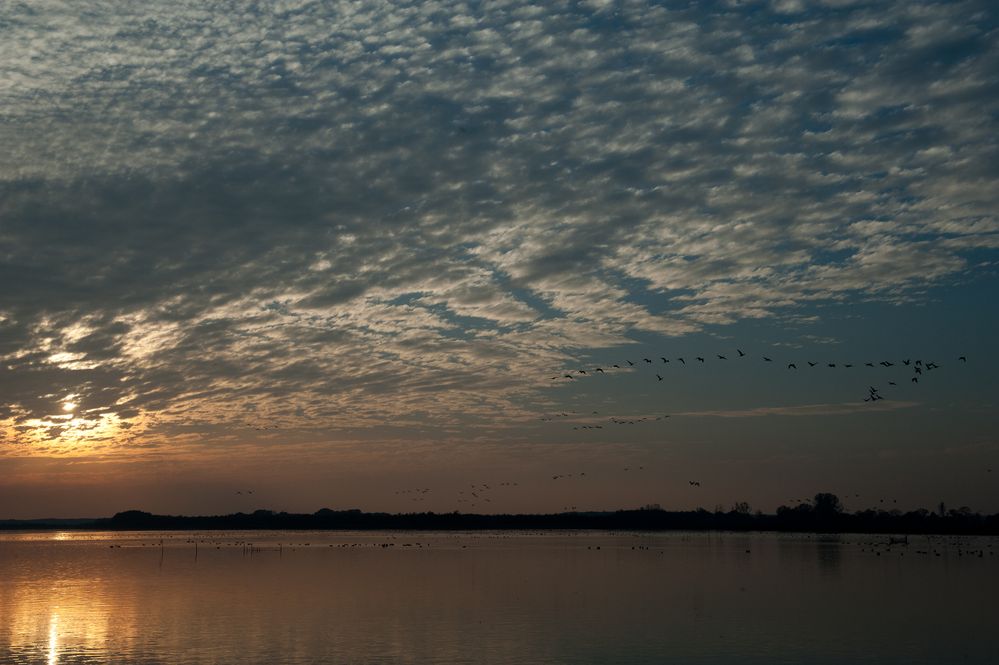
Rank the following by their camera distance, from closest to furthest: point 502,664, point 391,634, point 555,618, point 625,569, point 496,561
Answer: point 502,664 → point 391,634 → point 555,618 → point 625,569 → point 496,561

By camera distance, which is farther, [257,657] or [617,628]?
[617,628]

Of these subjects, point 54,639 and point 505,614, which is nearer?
point 54,639

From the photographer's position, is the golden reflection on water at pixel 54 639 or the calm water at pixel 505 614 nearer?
the golden reflection on water at pixel 54 639

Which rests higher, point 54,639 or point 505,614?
point 54,639

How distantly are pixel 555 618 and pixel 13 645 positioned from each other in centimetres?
3013

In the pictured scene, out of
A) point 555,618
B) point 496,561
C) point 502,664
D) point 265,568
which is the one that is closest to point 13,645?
point 502,664

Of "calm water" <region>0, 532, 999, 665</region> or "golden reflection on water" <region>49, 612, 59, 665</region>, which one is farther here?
"calm water" <region>0, 532, 999, 665</region>

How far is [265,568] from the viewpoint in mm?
107625

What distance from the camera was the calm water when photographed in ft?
148

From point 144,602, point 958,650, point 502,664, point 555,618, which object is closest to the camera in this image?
point 502,664

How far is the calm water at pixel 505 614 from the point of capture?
45.1 meters

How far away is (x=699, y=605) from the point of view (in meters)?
65.1

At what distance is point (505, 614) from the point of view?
197 ft

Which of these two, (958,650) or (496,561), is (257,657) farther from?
(496,561)
